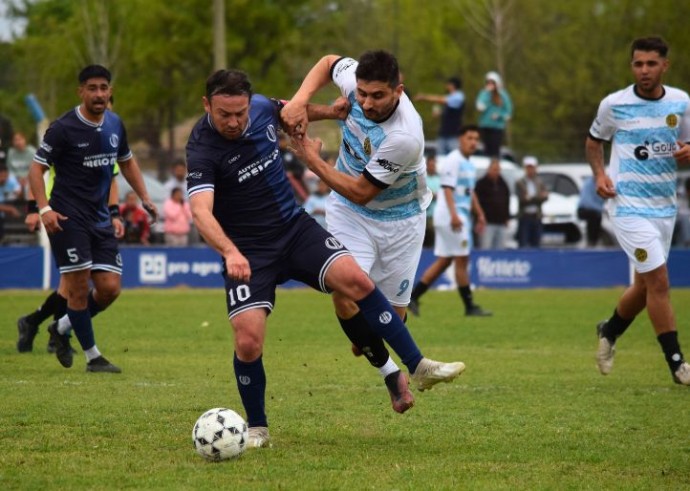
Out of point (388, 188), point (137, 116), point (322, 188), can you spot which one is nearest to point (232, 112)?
point (388, 188)

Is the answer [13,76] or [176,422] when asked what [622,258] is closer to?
[176,422]

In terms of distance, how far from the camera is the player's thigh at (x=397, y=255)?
26.6ft

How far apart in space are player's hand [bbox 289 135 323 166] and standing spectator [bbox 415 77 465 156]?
1691cm

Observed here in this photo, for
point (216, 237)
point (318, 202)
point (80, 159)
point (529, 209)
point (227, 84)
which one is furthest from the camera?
point (529, 209)

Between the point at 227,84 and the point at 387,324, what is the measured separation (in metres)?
1.63

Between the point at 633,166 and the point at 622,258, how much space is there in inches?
526

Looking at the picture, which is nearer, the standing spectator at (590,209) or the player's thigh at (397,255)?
the player's thigh at (397,255)

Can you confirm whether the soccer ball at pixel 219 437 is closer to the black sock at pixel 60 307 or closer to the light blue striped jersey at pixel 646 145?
the light blue striped jersey at pixel 646 145

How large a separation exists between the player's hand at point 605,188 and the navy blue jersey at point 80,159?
387 cm

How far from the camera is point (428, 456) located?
21.5 feet

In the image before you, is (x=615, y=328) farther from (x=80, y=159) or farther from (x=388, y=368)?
(x=80, y=159)

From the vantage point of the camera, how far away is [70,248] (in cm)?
998

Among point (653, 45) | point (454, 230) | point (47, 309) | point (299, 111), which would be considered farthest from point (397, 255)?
point (454, 230)

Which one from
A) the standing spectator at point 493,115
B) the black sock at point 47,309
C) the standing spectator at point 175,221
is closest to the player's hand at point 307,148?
the black sock at point 47,309
